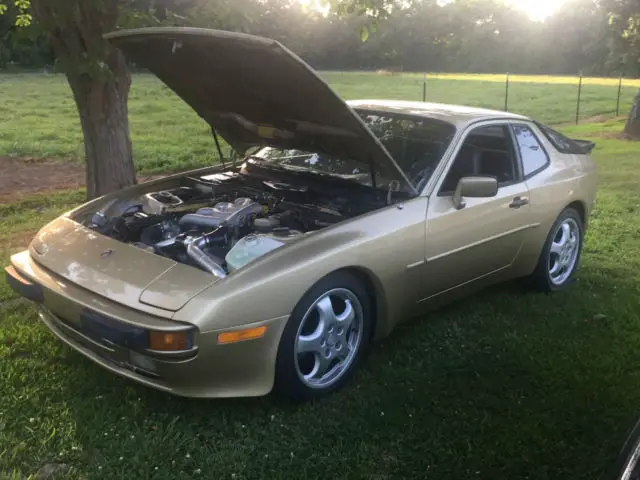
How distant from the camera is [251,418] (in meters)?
3.32

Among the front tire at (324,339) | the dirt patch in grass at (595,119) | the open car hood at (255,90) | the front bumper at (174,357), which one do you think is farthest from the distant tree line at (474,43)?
the front bumper at (174,357)

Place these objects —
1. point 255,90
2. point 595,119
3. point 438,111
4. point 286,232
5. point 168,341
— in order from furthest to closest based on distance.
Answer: point 595,119
point 438,111
point 255,90
point 286,232
point 168,341

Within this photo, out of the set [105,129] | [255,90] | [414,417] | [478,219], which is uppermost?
[255,90]

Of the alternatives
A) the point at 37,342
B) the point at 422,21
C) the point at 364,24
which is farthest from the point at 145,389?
the point at 422,21

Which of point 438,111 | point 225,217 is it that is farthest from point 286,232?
point 438,111

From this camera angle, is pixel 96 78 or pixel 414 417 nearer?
pixel 414 417

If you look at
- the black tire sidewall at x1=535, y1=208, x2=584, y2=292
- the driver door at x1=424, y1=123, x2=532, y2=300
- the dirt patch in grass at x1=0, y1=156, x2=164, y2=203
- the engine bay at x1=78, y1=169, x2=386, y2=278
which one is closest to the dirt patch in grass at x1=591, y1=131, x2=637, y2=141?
the dirt patch in grass at x1=0, y1=156, x2=164, y2=203

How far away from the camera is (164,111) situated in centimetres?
2075

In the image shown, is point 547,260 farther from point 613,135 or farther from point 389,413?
point 613,135

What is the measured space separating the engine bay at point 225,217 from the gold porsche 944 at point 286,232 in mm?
13

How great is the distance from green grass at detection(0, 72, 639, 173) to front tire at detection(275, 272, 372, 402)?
6.27 m

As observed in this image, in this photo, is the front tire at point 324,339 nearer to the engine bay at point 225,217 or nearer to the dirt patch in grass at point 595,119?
the engine bay at point 225,217

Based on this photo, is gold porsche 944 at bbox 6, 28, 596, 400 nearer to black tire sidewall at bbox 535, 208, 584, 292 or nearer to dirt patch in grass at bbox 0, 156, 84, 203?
black tire sidewall at bbox 535, 208, 584, 292

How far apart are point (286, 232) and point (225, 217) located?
0.40 m
